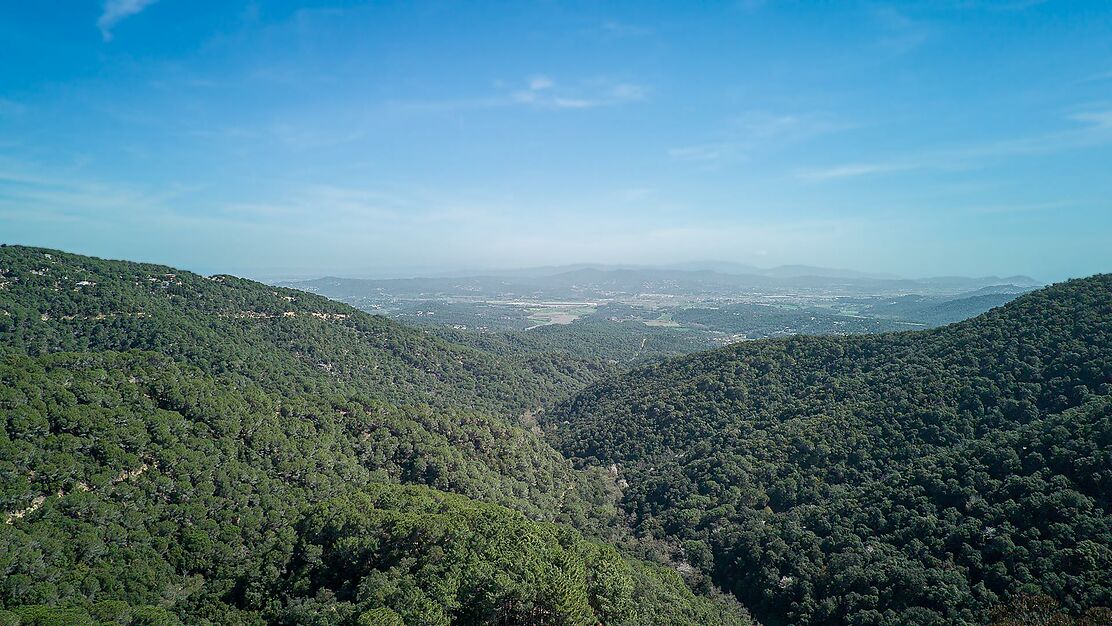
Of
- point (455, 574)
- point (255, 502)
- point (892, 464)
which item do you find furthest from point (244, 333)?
point (892, 464)

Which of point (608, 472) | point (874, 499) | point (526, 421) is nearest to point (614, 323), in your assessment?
point (526, 421)

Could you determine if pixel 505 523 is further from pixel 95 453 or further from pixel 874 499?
pixel 874 499

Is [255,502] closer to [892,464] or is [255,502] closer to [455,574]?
[455,574]

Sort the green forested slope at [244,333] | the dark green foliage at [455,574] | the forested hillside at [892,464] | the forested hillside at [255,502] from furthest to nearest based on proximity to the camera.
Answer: the green forested slope at [244,333] < the forested hillside at [892,464] < the forested hillside at [255,502] < the dark green foliage at [455,574]

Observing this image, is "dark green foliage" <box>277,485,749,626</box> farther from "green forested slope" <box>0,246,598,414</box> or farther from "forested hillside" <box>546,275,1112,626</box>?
"green forested slope" <box>0,246,598,414</box>

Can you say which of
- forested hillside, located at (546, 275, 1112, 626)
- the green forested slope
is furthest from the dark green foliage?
the green forested slope

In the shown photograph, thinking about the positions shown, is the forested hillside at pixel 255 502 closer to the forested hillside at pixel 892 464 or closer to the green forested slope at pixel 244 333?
the green forested slope at pixel 244 333

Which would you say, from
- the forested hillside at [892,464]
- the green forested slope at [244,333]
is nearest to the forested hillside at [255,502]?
the green forested slope at [244,333]

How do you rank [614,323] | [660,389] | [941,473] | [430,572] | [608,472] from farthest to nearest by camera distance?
1. [614,323]
2. [660,389]
3. [608,472]
4. [941,473]
5. [430,572]
